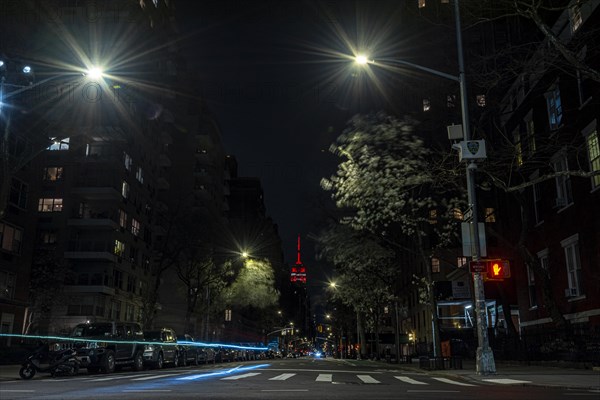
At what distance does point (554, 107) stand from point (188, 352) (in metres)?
23.4

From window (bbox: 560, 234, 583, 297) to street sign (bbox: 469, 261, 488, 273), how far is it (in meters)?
10.2

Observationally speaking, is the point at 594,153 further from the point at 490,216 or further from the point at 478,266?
the point at 490,216

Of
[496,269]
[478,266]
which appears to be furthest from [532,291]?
[478,266]

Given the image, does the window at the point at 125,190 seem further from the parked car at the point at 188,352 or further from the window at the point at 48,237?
the parked car at the point at 188,352

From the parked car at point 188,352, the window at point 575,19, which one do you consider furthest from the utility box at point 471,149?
the parked car at point 188,352

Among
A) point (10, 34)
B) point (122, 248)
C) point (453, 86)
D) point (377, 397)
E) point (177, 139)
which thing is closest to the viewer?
point (377, 397)

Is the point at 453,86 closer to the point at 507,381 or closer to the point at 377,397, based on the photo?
the point at 507,381

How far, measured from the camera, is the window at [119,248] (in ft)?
172

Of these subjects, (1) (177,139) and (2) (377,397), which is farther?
(1) (177,139)

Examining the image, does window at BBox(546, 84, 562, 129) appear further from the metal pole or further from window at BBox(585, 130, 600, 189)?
the metal pole

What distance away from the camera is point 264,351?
67.4 meters

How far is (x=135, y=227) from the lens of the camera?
5828 cm

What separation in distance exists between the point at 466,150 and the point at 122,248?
143 feet

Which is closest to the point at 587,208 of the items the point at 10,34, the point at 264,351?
the point at 10,34
